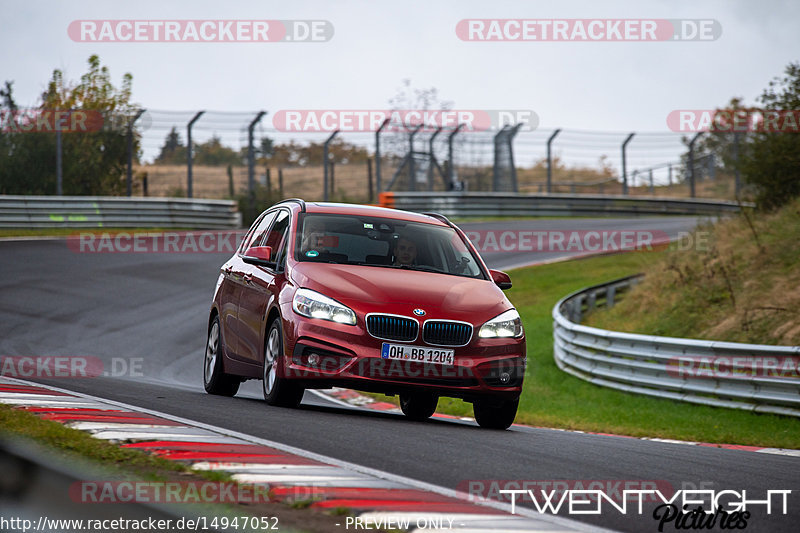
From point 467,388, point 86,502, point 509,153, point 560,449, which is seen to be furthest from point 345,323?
point 509,153

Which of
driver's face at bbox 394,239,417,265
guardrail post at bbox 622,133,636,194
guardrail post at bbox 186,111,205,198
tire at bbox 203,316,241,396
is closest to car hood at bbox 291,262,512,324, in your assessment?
driver's face at bbox 394,239,417,265

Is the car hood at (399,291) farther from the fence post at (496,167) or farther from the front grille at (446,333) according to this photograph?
the fence post at (496,167)

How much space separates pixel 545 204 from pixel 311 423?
3016 centimetres

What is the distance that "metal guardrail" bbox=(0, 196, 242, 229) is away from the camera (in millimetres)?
26625

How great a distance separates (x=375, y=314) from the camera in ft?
25.9

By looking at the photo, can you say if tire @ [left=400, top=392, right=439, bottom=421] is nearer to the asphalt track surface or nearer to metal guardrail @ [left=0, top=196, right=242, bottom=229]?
the asphalt track surface

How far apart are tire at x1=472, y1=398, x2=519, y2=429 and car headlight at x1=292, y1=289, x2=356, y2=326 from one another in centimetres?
145

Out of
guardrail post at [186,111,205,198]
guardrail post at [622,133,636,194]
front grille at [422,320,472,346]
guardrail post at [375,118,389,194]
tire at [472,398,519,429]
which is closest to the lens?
front grille at [422,320,472,346]

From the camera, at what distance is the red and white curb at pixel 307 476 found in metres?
4.37

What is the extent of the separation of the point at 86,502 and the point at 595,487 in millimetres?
3602

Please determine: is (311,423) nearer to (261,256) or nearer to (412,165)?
(261,256)

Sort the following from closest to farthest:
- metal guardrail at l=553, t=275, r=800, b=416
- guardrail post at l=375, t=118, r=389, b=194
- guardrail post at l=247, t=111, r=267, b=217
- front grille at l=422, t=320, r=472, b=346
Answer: front grille at l=422, t=320, r=472, b=346 < metal guardrail at l=553, t=275, r=800, b=416 < guardrail post at l=247, t=111, r=267, b=217 < guardrail post at l=375, t=118, r=389, b=194

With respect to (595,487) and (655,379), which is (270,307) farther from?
(655,379)

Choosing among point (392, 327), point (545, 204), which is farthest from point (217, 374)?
point (545, 204)
